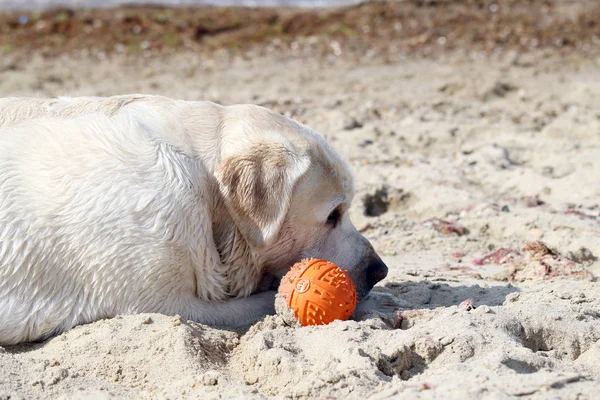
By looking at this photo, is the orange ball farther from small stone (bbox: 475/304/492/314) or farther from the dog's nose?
small stone (bbox: 475/304/492/314)

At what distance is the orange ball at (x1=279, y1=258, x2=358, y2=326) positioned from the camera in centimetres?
383

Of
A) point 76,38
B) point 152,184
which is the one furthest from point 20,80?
point 152,184

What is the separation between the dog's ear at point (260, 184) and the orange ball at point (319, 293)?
273mm

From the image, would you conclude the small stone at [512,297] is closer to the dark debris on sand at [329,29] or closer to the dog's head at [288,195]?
the dog's head at [288,195]

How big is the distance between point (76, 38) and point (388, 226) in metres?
Answer: 8.86

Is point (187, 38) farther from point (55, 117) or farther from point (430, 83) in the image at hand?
point (55, 117)

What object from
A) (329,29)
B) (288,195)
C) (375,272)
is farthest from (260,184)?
(329,29)

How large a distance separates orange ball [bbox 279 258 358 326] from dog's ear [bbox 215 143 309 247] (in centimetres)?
27

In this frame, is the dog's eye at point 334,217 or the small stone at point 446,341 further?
the dog's eye at point 334,217

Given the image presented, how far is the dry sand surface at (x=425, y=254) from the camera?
3.32 meters

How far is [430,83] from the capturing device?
1024 centimetres

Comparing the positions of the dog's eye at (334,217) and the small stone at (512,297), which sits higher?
the dog's eye at (334,217)

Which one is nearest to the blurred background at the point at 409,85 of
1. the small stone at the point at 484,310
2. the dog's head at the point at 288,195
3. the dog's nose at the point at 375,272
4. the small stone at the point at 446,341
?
the dog's nose at the point at 375,272

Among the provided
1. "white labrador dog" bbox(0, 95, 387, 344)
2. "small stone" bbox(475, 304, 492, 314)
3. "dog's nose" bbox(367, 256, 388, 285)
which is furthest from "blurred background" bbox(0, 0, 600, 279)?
"small stone" bbox(475, 304, 492, 314)
